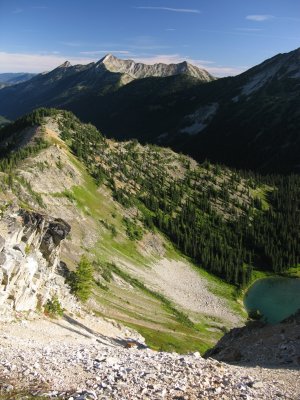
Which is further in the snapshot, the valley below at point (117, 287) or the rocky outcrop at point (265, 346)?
the rocky outcrop at point (265, 346)

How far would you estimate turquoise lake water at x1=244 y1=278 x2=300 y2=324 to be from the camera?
136 m

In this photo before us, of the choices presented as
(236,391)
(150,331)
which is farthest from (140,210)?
(236,391)

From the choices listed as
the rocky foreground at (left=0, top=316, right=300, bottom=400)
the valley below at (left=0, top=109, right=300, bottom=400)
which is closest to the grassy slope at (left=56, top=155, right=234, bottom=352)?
the valley below at (left=0, top=109, right=300, bottom=400)

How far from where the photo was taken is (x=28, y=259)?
54.6m

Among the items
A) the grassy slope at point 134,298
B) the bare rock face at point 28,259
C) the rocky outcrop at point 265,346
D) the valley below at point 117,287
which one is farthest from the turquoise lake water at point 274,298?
the bare rock face at point 28,259

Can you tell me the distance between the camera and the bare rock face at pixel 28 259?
48.3 metres

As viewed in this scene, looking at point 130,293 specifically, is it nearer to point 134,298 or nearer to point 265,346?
point 134,298

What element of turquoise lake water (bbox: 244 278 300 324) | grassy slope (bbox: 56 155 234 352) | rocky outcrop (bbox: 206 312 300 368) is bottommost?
turquoise lake water (bbox: 244 278 300 324)

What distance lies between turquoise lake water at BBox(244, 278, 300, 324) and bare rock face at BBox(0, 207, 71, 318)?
277ft

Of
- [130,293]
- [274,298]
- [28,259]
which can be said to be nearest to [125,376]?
[28,259]

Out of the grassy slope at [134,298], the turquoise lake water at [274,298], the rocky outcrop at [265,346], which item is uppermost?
the rocky outcrop at [265,346]

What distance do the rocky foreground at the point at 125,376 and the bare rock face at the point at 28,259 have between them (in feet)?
33.1

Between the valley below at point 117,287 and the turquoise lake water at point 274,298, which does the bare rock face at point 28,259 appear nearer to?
the valley below at point 117,287

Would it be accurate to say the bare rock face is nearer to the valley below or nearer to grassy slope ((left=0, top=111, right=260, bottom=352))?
the valley below
